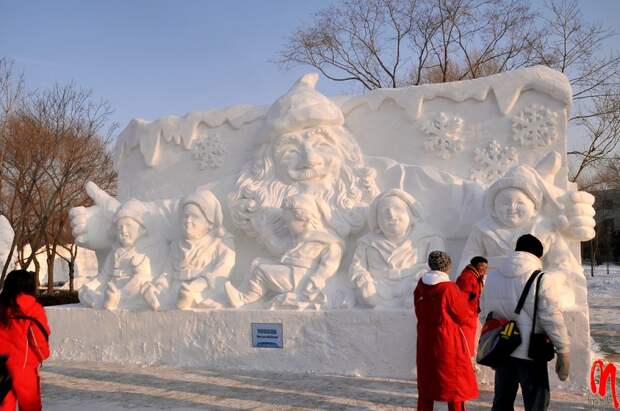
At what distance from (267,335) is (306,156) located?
1.94 meters

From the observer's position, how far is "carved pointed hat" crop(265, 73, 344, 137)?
657 centimetres

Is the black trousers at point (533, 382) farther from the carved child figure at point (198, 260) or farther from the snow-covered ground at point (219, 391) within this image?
the carved child figure at point (198, 260)

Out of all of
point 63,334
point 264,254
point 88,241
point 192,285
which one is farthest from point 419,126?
point 63,334

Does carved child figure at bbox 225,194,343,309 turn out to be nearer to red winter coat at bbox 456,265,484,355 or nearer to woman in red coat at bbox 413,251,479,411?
red winter coat at bbox 456,265,484,355

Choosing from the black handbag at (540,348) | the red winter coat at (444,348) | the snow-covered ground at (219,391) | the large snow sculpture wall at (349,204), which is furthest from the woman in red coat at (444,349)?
the large snow sculpture wall at (349,204)

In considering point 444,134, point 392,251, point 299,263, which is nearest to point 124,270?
point 299,263

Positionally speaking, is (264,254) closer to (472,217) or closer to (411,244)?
(411,244)

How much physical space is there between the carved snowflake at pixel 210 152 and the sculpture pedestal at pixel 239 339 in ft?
6.53

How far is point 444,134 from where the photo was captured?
644cm

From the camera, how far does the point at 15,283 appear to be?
3484mm

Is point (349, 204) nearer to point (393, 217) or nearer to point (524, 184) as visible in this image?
point (393, 217)

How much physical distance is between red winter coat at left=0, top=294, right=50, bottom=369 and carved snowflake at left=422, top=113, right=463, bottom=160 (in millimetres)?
4344

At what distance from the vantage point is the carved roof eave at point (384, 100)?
20.0 feet

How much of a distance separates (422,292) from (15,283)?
2417 millimetres
